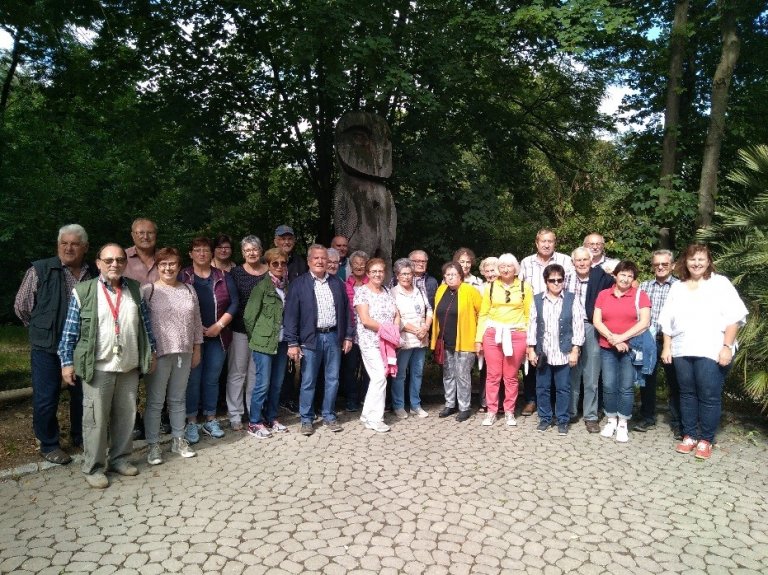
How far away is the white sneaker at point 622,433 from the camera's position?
17.0 feet

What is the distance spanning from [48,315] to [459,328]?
3.69m

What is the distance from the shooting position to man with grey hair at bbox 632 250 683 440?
5352mm

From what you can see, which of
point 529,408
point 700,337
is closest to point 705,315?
point 700,337

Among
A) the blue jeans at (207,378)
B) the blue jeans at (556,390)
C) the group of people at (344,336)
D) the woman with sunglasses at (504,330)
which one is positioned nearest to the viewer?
the group of people at (344,336)

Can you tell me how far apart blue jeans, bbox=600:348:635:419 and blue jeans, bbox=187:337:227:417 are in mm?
3626

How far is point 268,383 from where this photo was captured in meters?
5.22

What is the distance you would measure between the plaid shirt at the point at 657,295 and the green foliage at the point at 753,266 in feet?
2.50

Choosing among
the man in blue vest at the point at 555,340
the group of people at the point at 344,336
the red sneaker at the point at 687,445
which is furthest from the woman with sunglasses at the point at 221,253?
the red sneaker at the point at 687,445

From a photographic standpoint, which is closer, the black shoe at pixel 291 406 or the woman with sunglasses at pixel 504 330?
the woman with sunglasses at pixel 504 330

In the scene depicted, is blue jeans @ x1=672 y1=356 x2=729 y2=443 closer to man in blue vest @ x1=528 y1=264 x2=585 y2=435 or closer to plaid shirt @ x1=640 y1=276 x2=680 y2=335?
plaid shirt @ x1=640 y1=276 x2=680 y2=335

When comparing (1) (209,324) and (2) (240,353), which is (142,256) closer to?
(1) (209,324)

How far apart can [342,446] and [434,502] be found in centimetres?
130

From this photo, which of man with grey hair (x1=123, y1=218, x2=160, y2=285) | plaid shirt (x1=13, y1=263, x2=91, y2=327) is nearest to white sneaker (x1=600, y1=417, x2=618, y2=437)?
man with grey hair (x1=123, y1=218, x2=160, y2=285)

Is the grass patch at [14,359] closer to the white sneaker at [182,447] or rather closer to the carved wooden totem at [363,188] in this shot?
the white sneaker at [182,447]
